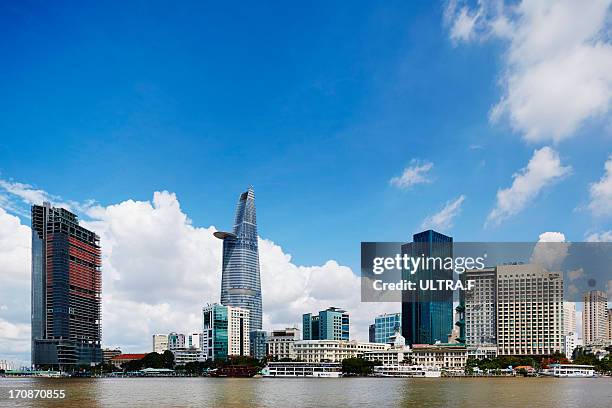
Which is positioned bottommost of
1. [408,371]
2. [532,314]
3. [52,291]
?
[408,371]

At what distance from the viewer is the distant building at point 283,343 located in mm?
185750

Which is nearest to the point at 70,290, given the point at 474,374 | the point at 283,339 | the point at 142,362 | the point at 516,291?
the point at 142,362

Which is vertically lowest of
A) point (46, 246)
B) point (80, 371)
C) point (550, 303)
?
point (80, 371)

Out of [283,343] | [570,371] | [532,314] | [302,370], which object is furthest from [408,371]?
[532,314]

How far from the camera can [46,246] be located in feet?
635

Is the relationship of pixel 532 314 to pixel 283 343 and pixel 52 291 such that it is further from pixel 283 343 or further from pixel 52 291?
pixel 52 291

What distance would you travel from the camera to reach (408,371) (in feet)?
493

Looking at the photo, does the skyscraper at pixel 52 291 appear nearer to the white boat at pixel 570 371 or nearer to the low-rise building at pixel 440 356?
the low-rise building at pixel 440 356

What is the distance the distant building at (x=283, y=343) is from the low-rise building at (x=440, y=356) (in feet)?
108

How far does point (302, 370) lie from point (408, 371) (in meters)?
23.2

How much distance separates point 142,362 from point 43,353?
90.2 feet

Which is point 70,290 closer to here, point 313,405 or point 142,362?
point 142,362

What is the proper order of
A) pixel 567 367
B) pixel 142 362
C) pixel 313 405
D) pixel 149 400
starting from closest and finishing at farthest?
pixel 313 405, pixel 149 400, pixel 567 367, pixel 142 362

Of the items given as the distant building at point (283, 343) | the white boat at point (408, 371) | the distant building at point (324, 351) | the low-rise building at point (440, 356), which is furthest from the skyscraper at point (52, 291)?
the low-rise building at point (440, 356)
